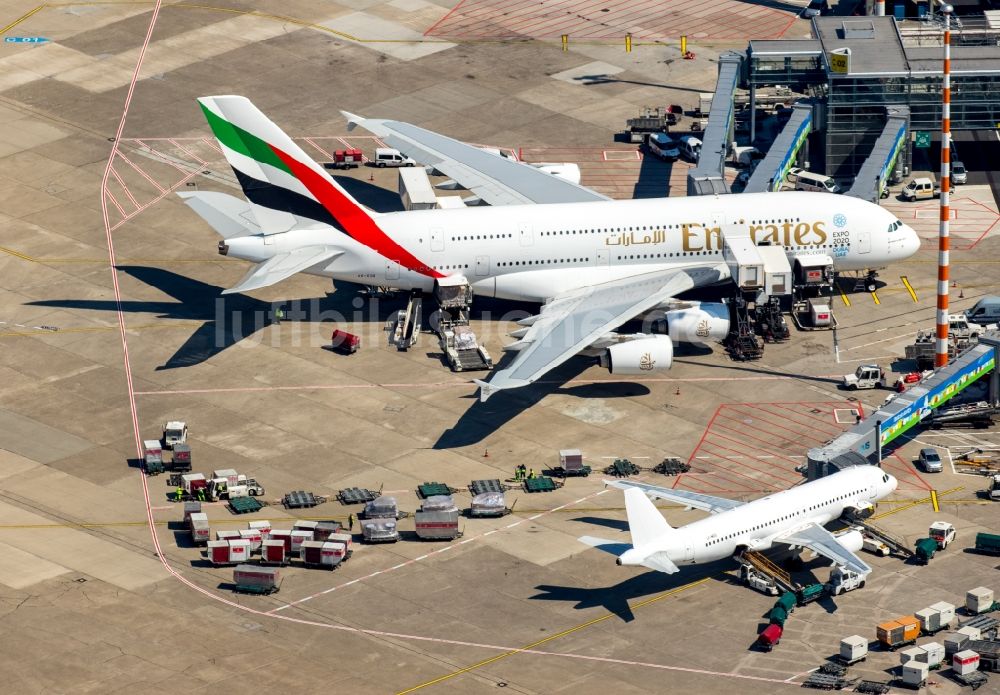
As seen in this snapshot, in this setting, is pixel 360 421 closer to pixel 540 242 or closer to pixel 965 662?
pixel 540 242

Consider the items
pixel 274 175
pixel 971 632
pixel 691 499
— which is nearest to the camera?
pixel 971 632

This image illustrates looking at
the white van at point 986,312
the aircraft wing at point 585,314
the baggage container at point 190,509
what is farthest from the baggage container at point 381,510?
the white van at point 986,312

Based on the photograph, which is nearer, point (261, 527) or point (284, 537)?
point (284, 537)

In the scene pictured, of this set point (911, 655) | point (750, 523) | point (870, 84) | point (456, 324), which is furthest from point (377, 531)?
point (870, 84)

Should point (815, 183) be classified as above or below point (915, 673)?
above

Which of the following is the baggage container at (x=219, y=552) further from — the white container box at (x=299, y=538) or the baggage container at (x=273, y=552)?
the white container box at (x=299, y=538)

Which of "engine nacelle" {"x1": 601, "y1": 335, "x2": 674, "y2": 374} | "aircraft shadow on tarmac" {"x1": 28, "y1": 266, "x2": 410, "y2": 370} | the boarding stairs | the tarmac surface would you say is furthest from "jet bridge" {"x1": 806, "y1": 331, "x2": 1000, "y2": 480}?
"aircraft shadow on tarmac" {"x1": 28, "y1": 266, "x2": 410, "y2": 370}

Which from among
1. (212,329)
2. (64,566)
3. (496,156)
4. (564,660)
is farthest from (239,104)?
(564,660)
